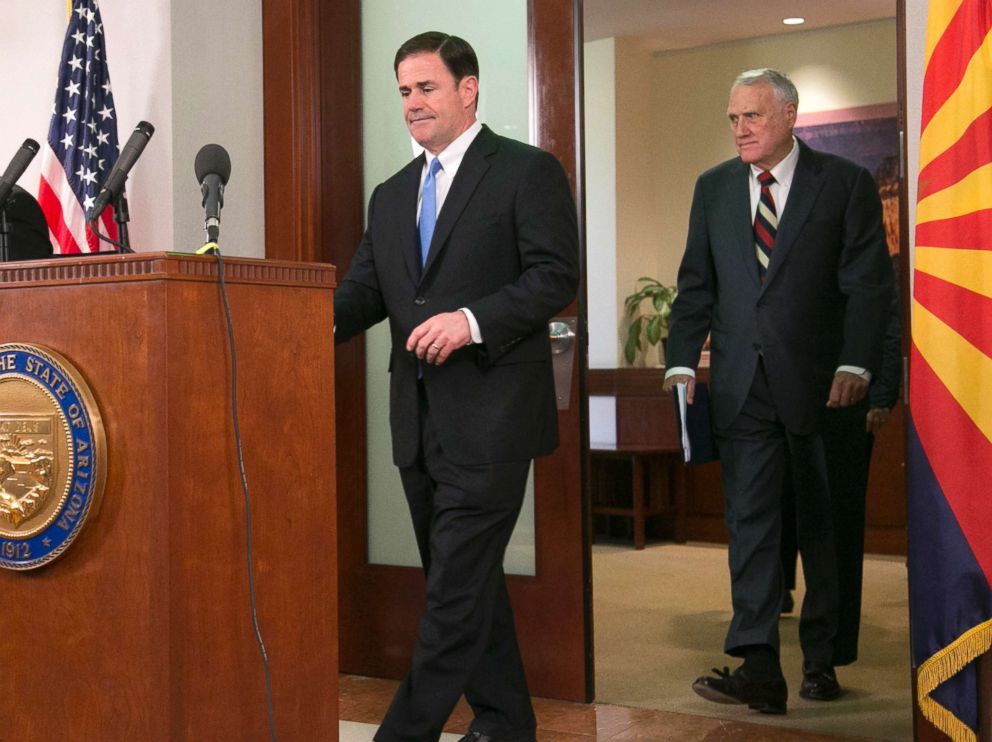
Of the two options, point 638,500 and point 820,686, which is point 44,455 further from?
point 638,500

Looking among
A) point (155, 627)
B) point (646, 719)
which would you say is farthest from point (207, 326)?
point (646, 719)

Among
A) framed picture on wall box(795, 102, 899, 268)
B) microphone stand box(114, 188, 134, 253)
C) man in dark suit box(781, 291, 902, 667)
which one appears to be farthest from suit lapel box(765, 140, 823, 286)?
framed picture on wall box(795, 102, 899, 268)

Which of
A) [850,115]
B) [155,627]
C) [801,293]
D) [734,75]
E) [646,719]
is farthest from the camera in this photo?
[734,75]

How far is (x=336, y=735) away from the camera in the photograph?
2205mm

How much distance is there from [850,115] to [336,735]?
6.64 metres

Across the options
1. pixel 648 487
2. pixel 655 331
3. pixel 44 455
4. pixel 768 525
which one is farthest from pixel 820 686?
pixel 655 331

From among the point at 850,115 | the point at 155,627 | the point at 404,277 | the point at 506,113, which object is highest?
the point at 850,115

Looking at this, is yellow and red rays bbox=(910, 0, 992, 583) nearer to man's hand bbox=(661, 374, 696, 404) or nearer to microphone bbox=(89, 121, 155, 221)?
man's hand bbox=(661, 374, 696, 404)

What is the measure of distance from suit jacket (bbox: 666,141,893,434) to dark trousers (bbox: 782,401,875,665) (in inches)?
13.4

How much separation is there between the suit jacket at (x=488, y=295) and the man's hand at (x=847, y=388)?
3.21 feet

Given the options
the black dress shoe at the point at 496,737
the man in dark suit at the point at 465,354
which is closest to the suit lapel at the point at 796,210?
the man in dark suit at the point at 465,354

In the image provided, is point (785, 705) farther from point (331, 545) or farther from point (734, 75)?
point (734, 75)

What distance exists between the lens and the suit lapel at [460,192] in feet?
9.27

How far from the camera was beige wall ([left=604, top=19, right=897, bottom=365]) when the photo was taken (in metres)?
8.42
